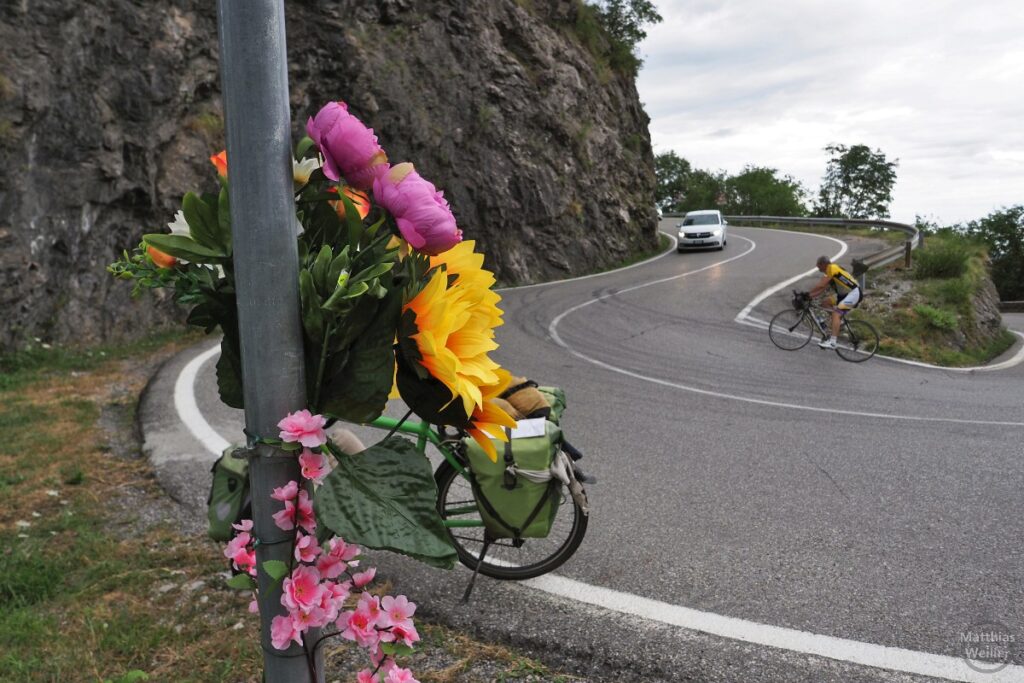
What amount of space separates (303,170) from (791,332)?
14.2 metres

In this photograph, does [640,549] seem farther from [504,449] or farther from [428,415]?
[428,415]

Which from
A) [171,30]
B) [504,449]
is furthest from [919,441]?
[171,30]

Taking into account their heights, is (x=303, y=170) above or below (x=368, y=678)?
above

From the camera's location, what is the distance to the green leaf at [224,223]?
1.19 m

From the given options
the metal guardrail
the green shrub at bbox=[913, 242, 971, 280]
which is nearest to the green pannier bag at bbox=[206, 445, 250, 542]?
the metal guardrail

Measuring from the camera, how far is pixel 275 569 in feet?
3.85

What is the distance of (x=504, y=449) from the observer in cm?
361

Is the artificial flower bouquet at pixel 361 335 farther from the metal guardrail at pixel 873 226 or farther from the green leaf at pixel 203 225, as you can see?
the metal guardrail at pixel 873 226

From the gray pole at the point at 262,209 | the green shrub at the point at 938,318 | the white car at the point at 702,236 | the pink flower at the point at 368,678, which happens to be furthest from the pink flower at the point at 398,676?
the white car at the point at 702,236

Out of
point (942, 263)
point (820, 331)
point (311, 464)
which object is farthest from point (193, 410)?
point (942, 263)

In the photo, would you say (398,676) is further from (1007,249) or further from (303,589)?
(1007,249)

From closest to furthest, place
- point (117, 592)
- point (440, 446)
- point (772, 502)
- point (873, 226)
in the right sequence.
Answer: point (117, 592)
point (440, 446)
point (772, 502)
point (873, 226)

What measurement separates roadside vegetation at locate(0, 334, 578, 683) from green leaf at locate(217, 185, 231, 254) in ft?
8.03

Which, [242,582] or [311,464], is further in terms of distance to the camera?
[242,582]
